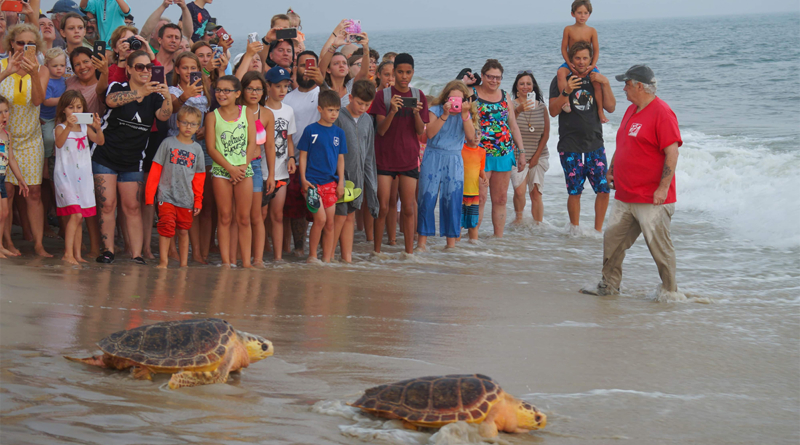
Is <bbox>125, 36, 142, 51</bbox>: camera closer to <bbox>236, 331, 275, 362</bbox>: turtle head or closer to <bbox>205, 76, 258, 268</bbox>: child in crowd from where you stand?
<bbox>205, 76, 258, 268</bbox>: child in crowd

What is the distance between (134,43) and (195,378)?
393 cm

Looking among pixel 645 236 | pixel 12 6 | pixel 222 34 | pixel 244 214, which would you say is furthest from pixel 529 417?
pixel 12 6

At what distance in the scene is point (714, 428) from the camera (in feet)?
10.4

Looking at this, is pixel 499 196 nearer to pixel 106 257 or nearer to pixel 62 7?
pixel 106 257

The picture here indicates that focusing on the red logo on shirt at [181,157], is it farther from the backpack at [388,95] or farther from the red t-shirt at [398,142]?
the backpack at [388,95]

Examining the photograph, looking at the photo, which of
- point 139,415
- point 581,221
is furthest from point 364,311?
point 581,221

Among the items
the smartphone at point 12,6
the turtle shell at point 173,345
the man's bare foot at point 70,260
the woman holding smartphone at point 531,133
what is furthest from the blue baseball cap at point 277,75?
the turtle shell at point 173,345

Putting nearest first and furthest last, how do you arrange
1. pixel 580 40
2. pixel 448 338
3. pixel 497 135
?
pixel 448 338
pixel 497 135
pixel 580 40

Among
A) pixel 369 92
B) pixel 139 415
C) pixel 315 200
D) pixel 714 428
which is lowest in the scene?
pixel 714 428

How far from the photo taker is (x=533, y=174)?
27.7ft

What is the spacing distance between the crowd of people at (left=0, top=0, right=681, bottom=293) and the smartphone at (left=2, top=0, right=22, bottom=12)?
147 millimetres

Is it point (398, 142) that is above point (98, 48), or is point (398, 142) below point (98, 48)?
below

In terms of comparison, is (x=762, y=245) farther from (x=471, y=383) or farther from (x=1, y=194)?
(x=1, y=194)

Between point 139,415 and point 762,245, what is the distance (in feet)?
23.1
